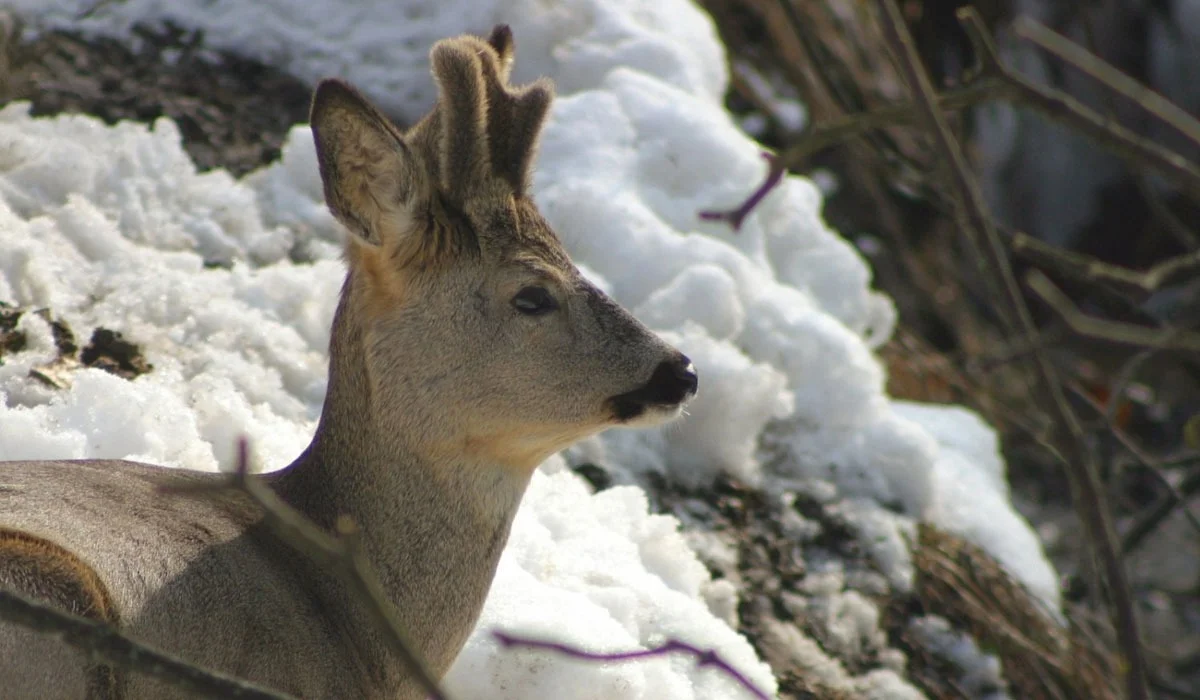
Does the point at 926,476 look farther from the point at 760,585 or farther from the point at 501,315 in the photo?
the point at 501,315

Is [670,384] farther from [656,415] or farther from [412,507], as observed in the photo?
[412,507]

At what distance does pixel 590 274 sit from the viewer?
17.4 ft

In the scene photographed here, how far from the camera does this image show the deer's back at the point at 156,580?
2625 millimetres

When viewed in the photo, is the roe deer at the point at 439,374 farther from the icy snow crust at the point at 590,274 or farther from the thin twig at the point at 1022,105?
the thin twig at the point at 1022,105

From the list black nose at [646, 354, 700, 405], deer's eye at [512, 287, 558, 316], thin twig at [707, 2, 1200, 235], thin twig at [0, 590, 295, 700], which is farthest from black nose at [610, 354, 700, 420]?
thin twig at [0, 590, 295, 700]

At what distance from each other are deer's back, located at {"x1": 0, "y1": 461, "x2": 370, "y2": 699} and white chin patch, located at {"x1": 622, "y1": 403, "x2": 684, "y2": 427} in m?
0.77

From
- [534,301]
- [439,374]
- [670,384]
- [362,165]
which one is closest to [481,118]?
[362,165]

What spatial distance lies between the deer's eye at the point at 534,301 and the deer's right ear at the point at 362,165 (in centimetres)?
29

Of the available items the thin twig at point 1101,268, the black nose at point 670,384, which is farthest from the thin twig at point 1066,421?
the black nose at point 670,384

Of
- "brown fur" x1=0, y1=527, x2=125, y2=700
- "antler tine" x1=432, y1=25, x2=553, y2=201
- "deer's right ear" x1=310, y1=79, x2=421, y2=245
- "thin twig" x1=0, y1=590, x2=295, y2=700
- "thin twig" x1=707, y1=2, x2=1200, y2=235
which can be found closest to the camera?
"thin twig" x1=0, y1=590, x2=295, y2=700

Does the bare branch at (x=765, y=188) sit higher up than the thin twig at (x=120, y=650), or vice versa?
the bare branch at (x=765, y=188)

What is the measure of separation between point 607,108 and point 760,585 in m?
2.06

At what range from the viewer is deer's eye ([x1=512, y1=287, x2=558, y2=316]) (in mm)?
3475

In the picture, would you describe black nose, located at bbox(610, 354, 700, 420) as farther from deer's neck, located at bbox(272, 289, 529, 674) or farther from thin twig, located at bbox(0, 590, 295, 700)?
thin twig, located at bbox(0, 590, 295, 700)
